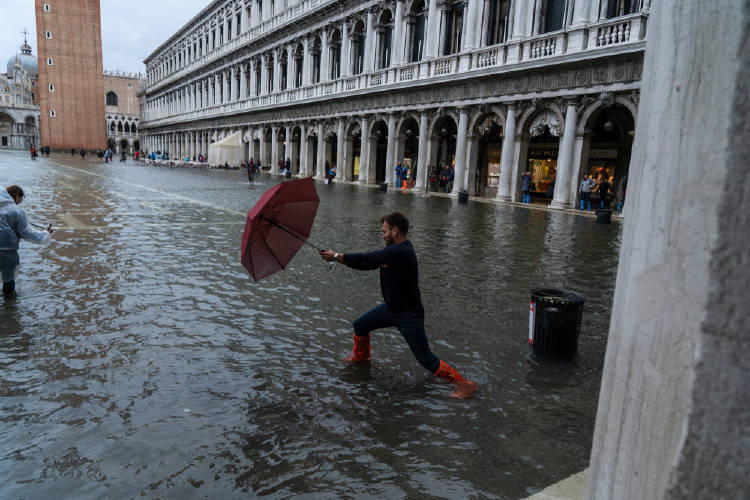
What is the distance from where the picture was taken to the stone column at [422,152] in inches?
1090

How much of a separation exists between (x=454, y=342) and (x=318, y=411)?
1990mm

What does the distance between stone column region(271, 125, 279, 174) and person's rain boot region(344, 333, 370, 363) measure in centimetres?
4221

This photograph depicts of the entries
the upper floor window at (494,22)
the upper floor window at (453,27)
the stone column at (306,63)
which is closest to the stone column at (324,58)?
the stone column at (306,63)

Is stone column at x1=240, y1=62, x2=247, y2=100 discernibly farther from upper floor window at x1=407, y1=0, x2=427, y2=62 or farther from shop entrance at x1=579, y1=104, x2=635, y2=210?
shop entrance at x1=579, y1=104, x2=635, y2=210

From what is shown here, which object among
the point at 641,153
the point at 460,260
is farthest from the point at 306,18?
the point at 641,153

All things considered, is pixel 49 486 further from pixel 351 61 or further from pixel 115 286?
pixel 351 61

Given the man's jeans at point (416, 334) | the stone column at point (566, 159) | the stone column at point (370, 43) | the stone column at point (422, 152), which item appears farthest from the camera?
the stone column at point (370, 43)

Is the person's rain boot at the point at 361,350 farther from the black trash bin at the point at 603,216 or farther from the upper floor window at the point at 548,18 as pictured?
the upper floor window at the point at 548,18

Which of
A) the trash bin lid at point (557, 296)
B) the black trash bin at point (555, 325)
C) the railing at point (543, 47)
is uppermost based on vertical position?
the railing at point (543, 47)

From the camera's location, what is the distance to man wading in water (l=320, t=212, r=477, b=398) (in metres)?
3.99

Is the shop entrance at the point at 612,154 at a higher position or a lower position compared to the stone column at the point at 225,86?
lower

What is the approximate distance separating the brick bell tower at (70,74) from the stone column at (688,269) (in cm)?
9131

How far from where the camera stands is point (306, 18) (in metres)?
38.6

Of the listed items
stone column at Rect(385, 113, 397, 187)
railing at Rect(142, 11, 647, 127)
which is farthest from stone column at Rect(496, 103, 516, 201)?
stone column at Rect(385, 113, 397, 187)
